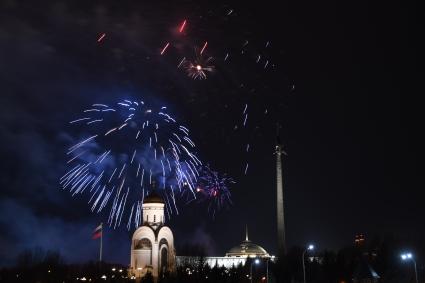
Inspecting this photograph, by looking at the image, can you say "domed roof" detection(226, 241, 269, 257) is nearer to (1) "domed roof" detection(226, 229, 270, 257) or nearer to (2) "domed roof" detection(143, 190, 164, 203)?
(1) "domed roof" detection(226, 229, 270, 257)

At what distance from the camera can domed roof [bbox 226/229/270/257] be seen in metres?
143

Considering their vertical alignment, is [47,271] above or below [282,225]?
below

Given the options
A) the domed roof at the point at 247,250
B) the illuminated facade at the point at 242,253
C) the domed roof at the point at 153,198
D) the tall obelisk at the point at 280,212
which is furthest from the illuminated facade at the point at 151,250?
the domed roof at the point at 247,250

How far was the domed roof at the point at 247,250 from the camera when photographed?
470ft

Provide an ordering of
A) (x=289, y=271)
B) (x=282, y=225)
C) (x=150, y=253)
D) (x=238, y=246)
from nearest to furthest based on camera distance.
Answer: (x=289, y=271) < (x=150, y=253) < (x=282, y=225) < (x=238, y=246)

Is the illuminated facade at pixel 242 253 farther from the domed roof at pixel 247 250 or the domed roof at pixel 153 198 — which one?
the domed roof at pixel 153 198

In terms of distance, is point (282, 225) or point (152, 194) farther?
point (282, 225)

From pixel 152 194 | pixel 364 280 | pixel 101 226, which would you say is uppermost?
pixel 152 194

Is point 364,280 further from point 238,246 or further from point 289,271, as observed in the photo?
point 238,246

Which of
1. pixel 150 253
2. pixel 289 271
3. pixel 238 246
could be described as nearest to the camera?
pixel 289 271

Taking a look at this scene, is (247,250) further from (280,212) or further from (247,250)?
(280,212)

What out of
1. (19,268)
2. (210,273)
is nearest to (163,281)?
(210,273)

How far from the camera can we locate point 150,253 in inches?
3659

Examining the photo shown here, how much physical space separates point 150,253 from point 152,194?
11.6 m
